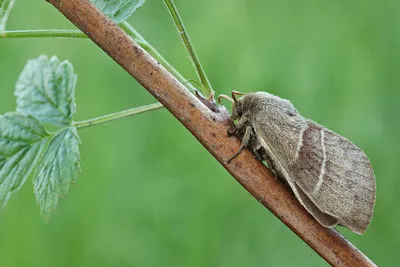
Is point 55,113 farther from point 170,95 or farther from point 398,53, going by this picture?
point 398,53

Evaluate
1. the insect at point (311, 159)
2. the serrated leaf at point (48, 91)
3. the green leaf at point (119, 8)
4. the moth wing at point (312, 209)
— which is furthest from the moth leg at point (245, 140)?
the serrated leaf at point (48, 91)

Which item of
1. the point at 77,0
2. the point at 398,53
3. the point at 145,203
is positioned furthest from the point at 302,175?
the point at 398,53

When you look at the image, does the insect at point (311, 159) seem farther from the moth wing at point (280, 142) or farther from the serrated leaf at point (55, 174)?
the serrated leaf at point (55, 174)

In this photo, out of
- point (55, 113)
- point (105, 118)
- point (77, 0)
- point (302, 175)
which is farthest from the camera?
point (55, 113)

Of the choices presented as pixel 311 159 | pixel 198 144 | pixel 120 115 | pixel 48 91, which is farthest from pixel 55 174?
pixel 198 144

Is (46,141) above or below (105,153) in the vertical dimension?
below

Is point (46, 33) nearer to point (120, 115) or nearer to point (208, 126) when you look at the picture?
point (120, 115)

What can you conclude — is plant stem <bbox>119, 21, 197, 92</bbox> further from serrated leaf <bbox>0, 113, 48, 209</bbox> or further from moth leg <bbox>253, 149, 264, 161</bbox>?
serrated leaf <bbox>0, 113, 48, 209</bbox>
